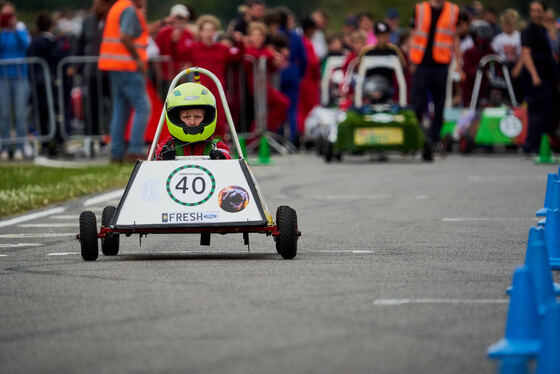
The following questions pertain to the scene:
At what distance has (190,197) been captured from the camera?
30.5 feet

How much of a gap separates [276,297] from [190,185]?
2.17 meters

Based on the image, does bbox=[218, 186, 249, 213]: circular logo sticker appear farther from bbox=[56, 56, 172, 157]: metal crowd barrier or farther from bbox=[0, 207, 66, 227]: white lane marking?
bbox=[56, 56, 172, 157]: metal crowd barrier

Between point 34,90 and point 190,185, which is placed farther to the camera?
point 34,90

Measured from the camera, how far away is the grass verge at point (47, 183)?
1403 cm

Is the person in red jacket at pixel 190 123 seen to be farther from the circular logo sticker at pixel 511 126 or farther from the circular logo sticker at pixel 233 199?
the circular logo sticker at pixel 511 126

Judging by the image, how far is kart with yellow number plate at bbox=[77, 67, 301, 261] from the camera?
9148 mm

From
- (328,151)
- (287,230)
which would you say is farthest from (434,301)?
(328,151)

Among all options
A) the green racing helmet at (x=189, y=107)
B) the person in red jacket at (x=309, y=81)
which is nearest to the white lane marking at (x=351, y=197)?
the green racing helmet at (x=189, y=107)

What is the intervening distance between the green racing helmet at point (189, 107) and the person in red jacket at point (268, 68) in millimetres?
13189

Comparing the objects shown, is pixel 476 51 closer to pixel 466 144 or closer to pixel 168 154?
pixel 466 144

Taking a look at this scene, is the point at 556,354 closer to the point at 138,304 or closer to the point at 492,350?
the point at 492,350

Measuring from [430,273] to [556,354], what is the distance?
3.39 meters

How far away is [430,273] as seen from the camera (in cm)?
834

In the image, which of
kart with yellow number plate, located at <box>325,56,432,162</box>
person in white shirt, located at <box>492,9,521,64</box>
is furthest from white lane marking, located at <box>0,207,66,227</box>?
person in white shirt, located at <box>492,9,521,64</box>
